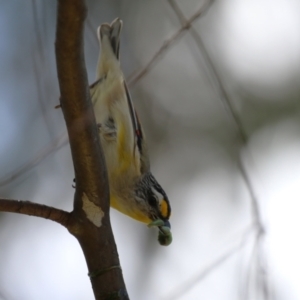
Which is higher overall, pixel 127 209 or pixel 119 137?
pixel 119 137

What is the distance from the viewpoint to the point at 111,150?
2.07 m

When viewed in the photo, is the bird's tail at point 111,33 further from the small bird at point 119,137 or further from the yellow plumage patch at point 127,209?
the yellow plumage patch at point 127,209

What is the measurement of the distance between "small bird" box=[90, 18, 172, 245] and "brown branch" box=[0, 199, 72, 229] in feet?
2.49

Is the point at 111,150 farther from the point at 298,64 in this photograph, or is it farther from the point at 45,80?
the point at 298,64

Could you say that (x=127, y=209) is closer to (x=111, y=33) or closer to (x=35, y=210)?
(x=111, y=33)

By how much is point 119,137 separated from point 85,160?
851mm

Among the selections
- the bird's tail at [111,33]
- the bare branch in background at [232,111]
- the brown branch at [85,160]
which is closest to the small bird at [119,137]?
the bird's tail at [111,33]

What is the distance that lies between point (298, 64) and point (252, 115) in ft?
1.20

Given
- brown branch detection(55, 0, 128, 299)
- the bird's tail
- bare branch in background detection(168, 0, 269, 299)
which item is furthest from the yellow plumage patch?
brown branch detection(55, 0, 128, 299)

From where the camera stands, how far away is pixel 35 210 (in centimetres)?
129

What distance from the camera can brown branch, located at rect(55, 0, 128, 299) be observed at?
3.50 ft

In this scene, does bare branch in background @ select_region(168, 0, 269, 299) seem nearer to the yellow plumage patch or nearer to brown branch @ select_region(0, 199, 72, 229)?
the yellow plumage patch

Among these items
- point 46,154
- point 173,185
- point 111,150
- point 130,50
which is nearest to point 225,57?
point 130,50

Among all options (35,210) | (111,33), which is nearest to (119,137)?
(111,33)
